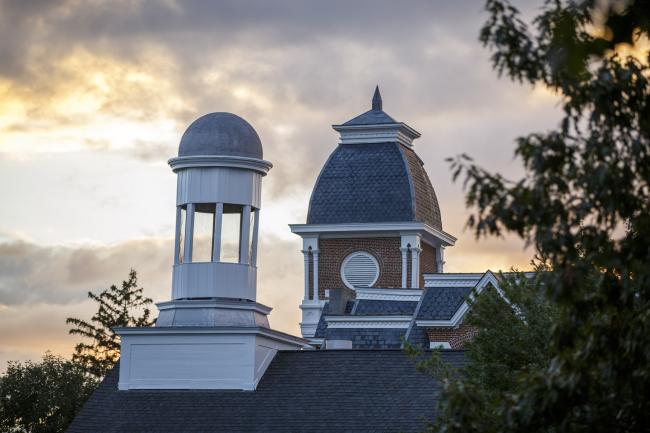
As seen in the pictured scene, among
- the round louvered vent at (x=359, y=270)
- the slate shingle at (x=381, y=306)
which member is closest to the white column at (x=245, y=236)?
the slate shingle at (x=381, y=306)

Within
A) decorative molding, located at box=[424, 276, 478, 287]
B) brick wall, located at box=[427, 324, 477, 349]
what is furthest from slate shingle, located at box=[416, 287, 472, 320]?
brick wall, located at box=[427, 324, 477, 349]

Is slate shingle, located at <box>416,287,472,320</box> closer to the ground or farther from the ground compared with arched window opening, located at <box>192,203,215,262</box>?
farther from the ground

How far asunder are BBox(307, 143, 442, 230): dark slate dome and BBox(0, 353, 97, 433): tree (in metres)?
12.7

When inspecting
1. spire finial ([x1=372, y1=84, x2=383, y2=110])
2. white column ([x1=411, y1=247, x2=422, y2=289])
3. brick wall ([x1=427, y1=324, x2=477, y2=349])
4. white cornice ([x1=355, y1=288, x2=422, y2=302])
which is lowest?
brick wall ([x1=427, y1=324, x2=477, y2=349])

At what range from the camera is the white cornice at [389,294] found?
45.9 metres

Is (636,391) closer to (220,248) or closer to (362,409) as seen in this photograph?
(362,409)

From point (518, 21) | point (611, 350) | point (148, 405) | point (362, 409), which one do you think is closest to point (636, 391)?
point (611, 350)

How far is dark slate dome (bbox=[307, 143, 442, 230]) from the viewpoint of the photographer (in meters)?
56.4

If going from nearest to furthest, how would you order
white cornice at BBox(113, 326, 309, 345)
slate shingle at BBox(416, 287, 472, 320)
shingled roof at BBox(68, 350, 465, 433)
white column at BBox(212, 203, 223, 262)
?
shingled roof at BBox(68, 350, 465, 433) → white cornice at BBox(113, 326, 309, 345) → white column at BBox(212, 203, 223, 262) → slate shingle at BBox(416, 287, 472, 320)

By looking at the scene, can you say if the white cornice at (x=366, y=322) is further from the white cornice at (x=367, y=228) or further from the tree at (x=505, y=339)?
the tree at (x=505, y=339)

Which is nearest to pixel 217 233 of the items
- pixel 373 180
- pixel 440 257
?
pixel 373 180

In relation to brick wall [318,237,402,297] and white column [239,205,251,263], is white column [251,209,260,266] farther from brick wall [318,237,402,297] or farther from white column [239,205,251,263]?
brick wall [318,237,402,297]

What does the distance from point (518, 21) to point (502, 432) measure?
12.8ft

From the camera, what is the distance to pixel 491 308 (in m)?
22.8
